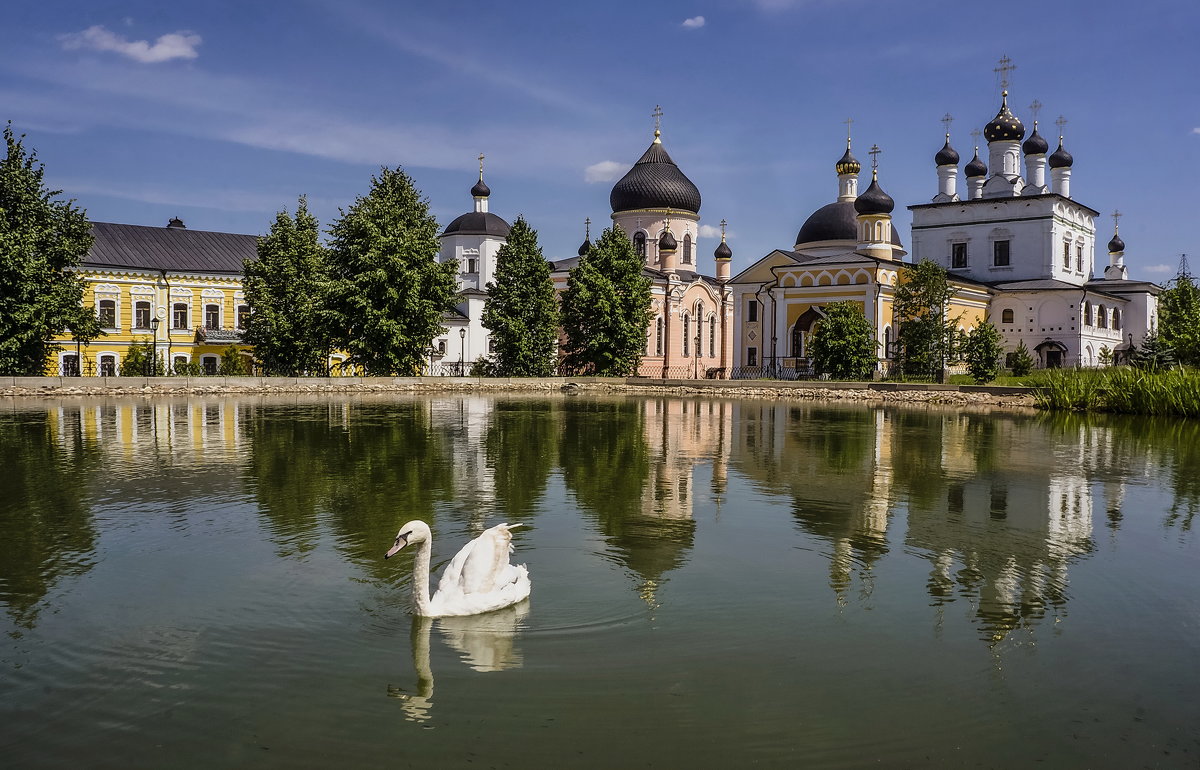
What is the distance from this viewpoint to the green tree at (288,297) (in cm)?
3578

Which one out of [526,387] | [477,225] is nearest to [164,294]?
[477,225]

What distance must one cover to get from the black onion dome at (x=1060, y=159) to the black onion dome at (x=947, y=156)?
5.08 metres

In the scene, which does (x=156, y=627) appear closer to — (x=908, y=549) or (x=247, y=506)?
(x=247, y=506)

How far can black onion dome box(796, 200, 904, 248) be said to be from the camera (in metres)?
53.0

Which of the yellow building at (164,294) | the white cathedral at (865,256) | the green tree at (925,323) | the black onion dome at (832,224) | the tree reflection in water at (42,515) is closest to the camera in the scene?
the tree reflection in water at (42,515)

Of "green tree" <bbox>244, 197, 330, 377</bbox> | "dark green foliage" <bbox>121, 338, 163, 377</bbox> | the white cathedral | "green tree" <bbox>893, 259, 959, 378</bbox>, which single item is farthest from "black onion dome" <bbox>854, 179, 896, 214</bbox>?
"dark green foliage" <bbox>121, 338, 163, 377</bbox>

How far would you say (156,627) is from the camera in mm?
5406

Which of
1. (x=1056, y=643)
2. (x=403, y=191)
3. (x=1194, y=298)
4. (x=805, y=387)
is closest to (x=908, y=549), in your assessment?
(x=1056, y=643)

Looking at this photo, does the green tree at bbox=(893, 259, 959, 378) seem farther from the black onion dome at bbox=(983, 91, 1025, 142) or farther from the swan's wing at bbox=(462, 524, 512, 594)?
the swan's wing at bbox=(462, 524, 512, 594)

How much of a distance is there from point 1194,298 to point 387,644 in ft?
132

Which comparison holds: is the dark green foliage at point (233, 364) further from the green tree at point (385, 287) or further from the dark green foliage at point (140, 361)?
the green tree at point (385, 287)

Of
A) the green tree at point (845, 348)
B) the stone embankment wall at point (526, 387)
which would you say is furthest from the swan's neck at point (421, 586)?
the green tree at point (845, 348)

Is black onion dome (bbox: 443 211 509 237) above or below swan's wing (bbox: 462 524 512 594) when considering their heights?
above

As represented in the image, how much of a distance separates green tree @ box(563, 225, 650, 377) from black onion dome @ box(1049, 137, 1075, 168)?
88.2 feet
